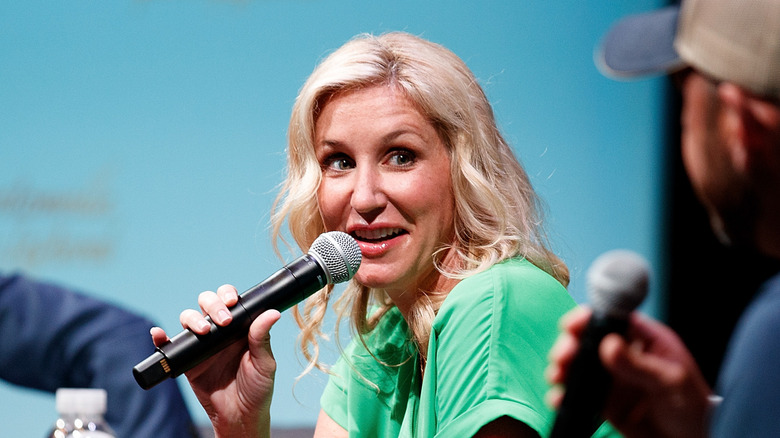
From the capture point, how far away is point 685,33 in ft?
2.57

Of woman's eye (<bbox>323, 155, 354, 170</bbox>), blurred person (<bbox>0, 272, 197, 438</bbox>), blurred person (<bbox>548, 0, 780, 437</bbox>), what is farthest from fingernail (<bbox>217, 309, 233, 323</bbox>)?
blurred person (<bbox>0, 272, 197, 438</bbox>)

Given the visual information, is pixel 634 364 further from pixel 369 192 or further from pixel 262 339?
pixel 369 192

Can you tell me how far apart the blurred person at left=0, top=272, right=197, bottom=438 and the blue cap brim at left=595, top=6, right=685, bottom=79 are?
1954 millimetres

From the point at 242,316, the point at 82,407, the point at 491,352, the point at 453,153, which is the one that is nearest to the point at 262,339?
the point at 242,316

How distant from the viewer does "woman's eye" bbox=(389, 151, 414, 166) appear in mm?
1690

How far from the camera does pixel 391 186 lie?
5.48ft

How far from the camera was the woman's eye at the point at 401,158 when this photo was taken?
1690 millimetres

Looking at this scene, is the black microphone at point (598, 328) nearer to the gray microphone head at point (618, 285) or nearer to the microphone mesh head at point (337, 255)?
→ the gray microphone head at point (618, 285)

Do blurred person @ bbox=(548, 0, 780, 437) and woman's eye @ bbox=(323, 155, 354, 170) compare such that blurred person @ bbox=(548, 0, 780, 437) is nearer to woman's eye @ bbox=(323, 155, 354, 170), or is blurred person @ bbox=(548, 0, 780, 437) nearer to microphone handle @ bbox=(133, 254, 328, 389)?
microphone handle @ bbox=(133, 254, 328, 389)

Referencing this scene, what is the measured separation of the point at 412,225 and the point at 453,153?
0.61 feet

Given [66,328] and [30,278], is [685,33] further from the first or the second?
[30,278]

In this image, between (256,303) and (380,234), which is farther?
(380,234)

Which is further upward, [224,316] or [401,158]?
[401,158]

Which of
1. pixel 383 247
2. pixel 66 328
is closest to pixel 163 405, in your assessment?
pixel 66 328
